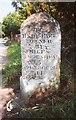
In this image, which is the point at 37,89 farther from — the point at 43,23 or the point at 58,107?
the point at 43,23

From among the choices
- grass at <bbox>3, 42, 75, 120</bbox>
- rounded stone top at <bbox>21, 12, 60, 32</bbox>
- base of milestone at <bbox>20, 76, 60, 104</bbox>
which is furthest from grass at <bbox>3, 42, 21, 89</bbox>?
rounded stone top at <bbox>21, 12, 60, 32</bbox>

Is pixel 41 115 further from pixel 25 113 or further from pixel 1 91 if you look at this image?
pixel 1 91

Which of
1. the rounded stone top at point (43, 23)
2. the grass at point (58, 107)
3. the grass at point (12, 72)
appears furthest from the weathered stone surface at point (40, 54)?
the grass at point (12, 72)

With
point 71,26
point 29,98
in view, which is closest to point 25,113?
point 29,98

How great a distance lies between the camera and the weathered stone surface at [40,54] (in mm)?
3287

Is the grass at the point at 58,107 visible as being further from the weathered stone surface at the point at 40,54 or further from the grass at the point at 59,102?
the weathered stone surface at the point at 40,54

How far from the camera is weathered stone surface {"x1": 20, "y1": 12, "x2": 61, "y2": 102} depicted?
3.29 meters

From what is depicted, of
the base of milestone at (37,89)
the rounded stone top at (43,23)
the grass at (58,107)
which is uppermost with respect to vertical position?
the rounded stone top at (43,23)

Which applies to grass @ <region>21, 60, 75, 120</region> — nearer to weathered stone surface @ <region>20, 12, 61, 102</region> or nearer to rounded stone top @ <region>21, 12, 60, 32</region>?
weathered stone surface @ <region>20, 12, 61, 102</region>

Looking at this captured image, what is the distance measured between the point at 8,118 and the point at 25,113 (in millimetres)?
206

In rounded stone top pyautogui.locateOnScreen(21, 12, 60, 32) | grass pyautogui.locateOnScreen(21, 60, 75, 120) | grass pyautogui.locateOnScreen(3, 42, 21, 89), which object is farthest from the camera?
grass pyautogui.locateOnScreen(3, 42, 21, 89)

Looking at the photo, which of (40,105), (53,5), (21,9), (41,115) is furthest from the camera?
(21,9)

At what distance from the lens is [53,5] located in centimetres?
410

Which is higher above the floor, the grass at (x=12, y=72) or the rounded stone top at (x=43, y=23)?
the rounded stone top at (x=43, y=23)
